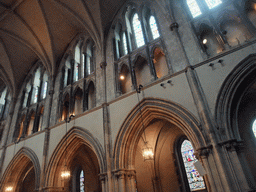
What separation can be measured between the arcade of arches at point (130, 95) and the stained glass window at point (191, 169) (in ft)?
0.17

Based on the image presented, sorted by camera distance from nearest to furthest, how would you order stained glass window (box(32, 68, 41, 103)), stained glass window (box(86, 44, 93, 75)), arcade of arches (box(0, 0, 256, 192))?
arcade of arches (box(0, 0, 256, 192)), stained glass window (box(86, 44, 93, 75)), stained glass window (box(32, 68, 41, 103))

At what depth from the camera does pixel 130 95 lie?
378 inches

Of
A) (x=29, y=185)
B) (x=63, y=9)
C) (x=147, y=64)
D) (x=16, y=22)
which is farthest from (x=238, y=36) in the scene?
(x=29, y=185)

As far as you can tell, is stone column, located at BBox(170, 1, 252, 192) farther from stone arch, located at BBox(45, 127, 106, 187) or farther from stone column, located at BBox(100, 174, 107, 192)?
stone arch, located at BBox(45, 127, 106, 187)

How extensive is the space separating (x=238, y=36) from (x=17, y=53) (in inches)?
613

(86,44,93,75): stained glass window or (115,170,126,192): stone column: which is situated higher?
(86,44,93,75): stained glass window

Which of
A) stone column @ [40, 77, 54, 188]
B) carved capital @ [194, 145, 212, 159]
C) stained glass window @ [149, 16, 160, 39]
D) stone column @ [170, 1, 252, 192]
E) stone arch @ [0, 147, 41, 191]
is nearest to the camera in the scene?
stone column @ [170, 1, 252, 192]

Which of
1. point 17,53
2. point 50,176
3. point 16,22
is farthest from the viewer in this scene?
point 17,53

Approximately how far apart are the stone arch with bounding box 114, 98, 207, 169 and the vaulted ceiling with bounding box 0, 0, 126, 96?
5787 millimetres

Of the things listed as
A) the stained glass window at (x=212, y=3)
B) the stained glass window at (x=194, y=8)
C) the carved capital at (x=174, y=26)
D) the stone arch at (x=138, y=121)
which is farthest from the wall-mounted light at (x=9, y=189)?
the stained glass window at (x=212, y=3)

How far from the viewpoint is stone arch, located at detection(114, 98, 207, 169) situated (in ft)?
26.2

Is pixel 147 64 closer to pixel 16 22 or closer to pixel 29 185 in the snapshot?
pixel 16 22

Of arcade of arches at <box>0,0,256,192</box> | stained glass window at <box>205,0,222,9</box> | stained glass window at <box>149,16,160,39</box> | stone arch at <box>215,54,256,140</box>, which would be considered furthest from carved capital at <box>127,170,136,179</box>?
stained glass window at <box>205,0,222,9</box>

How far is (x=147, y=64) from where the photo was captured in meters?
10.9
